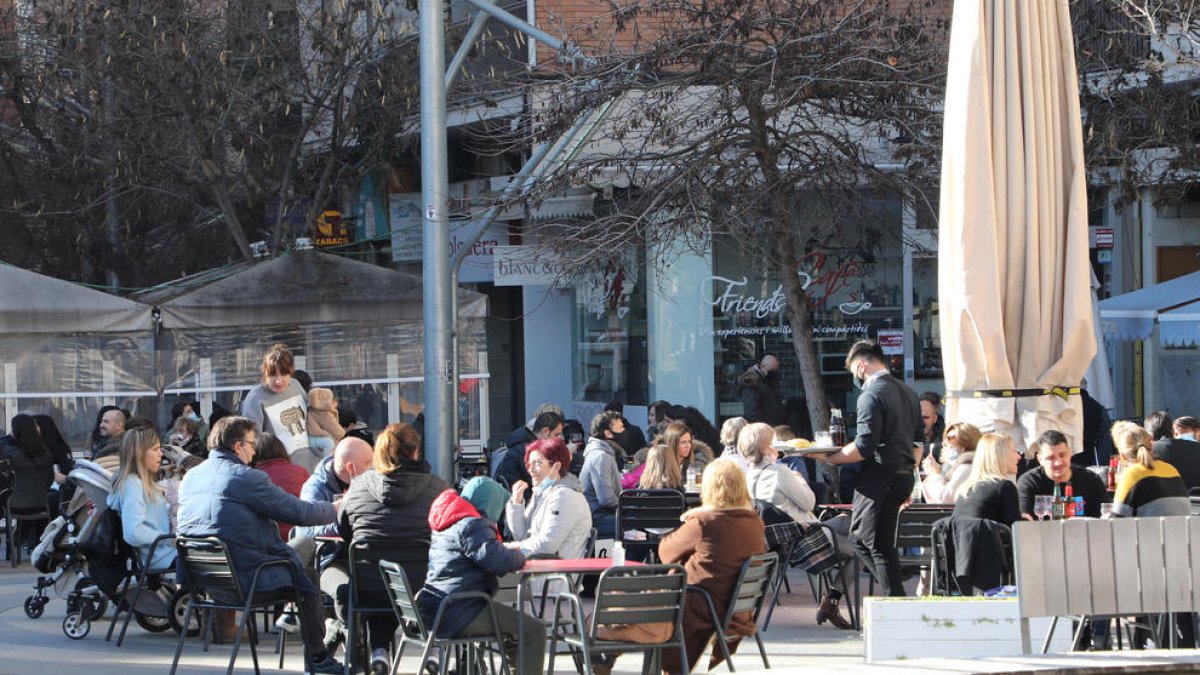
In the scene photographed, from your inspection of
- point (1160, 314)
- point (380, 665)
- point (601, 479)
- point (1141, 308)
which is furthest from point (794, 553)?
point (1141, 308)

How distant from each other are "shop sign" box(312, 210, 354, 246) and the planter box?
24.0m

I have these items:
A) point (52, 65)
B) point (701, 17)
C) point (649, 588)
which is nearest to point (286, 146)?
point (52, 65)

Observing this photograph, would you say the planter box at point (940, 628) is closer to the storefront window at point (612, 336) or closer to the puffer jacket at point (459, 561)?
the puffer jacket at point (459, 561)

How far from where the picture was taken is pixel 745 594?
8.88 meters

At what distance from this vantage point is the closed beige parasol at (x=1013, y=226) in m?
9.24

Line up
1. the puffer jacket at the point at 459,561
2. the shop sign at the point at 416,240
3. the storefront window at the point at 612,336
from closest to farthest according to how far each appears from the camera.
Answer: the puffer jacket at the point at 459,561, the storefront window at the point at 612,336, the shop sign at the point at 416,240

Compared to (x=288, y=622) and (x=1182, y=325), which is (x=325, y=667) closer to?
(x=288, y=622)

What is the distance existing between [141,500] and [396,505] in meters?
3.08

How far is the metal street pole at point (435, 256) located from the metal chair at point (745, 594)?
→ 26.4 ft

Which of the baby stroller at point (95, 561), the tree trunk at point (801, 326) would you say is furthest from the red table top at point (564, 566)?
the tree trunk at point (801, 326)

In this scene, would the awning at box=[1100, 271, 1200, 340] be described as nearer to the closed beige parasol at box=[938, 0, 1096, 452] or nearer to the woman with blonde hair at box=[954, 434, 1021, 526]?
the woman with blonde hair at box=[954, 434, 1021, 526]

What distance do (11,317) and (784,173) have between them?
9054 millimetres

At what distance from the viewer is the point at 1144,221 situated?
82.1 ft

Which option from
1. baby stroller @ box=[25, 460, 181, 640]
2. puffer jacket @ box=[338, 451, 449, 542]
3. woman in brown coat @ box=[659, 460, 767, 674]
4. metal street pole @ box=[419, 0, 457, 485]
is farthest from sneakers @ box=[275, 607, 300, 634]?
metal street pole @ box=[419, 0, 457, 485]
